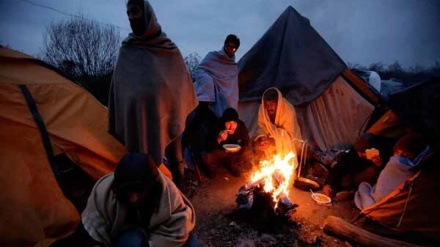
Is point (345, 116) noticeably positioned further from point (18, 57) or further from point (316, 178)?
point (18, 57)

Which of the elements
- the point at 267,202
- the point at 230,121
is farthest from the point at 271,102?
the point at 267,202

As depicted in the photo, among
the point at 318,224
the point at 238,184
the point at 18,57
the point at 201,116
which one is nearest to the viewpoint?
the point at 18,57

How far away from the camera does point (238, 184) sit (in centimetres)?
427

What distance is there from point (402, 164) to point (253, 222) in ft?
5.44

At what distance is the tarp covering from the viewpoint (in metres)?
5.48

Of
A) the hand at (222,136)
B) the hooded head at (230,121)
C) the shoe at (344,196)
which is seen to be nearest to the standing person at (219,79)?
the hooded head at (230,121)

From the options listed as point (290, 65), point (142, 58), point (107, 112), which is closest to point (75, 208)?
point (107, 112)

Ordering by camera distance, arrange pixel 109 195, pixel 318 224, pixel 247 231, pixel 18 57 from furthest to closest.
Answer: pixel 318 224 → pixel 247 231 → pixel 18 57 → pixel 109 195

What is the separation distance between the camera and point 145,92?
114 inches

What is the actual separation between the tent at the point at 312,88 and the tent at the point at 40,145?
11.5 feet

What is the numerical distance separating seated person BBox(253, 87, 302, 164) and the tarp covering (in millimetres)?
1002

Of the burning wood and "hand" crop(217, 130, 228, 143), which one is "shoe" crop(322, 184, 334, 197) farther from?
"hand" crop(217, 130, 228, 143)

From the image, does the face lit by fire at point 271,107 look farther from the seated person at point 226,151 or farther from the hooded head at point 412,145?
the hooded head at point 412,145

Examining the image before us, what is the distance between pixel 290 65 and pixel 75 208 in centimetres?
450
